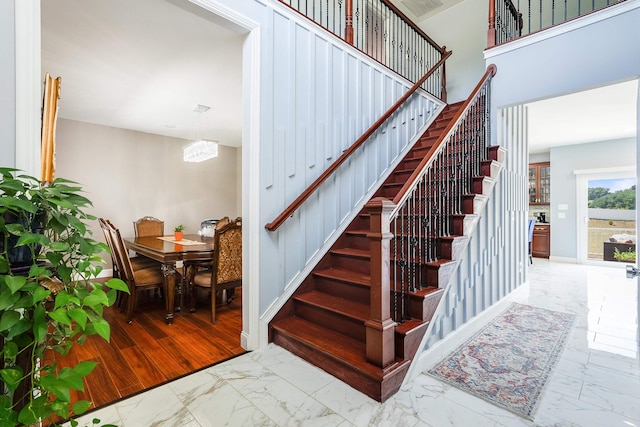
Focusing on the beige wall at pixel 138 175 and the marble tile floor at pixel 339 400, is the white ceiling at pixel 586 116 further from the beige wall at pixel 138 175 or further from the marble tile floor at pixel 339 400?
the beige wall at pixel 138 175

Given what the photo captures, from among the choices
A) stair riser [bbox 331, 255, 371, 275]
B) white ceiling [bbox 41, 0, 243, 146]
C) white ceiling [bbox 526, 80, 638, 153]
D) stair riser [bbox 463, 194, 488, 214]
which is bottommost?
stair riser [bbox 331, 255, 371, 275]

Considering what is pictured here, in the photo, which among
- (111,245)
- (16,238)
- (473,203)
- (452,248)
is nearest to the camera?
(16,238)

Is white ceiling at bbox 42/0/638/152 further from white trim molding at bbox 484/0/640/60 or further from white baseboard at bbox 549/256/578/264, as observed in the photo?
white baseboard at bbox 549/256/578/264

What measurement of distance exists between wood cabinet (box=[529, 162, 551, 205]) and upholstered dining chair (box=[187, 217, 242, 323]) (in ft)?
25.8

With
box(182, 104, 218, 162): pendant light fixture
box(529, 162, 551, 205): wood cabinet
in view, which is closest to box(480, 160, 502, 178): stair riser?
box(182, 104, 218, 162): pendant light fixture

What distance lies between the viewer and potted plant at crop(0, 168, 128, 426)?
85 cm

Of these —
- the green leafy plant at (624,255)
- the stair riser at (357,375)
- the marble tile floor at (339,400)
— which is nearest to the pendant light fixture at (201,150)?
the marble tile floor at (339,400)

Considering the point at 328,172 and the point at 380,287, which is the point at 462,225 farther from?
the point at 328,172

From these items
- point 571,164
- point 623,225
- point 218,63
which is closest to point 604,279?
point 623,225

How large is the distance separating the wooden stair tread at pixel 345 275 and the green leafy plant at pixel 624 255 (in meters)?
6.92

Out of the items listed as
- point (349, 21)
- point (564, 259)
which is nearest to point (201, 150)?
point (349, 21)

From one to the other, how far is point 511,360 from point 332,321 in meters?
1.47

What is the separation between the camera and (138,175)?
5.69 m

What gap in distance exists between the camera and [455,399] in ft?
6.15
